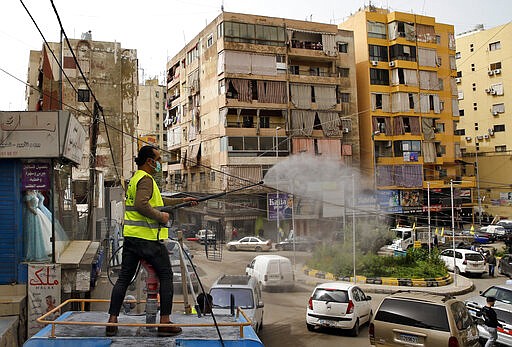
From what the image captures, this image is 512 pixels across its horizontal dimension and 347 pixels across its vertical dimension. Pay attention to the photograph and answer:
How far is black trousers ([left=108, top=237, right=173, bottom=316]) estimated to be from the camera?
4805 mm

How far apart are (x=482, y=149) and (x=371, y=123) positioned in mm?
21058

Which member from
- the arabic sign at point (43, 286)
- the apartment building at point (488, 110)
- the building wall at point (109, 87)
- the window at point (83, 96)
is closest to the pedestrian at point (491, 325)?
the arabic sign at point (43, 286)

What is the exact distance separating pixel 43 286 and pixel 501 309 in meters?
10.3

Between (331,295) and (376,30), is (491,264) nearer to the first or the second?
(331,295)

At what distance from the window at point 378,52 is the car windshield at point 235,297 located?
4178 centimetres

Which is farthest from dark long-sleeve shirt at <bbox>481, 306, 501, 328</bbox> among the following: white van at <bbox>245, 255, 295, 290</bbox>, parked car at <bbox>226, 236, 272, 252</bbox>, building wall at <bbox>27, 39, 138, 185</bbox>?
building wall at <bbox>27, 39, 138, 185</bbox>

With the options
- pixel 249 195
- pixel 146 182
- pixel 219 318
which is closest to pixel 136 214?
pixel 146 182

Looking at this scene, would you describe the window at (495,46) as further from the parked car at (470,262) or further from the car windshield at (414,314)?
the car windshield at (414,314)

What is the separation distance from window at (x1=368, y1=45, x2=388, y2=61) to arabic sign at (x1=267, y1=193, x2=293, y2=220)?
817 inches

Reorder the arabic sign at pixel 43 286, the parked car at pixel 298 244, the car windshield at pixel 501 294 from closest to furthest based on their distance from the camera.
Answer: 1. the arabic sign at pixel 43 286
2. the car windshield at pixel 501 294
3. the parked car at pixel 298 244

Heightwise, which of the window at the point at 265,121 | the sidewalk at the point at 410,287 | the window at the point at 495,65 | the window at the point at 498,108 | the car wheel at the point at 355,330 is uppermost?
the window at the point at 495,65

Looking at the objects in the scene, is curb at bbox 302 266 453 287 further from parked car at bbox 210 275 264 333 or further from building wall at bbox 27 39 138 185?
building wall at bbox 27 39 138 185

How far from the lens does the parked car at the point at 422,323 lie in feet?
28.0

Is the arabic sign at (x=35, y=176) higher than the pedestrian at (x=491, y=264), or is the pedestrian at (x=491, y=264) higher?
the arabic sign at (x=35, y=176)
